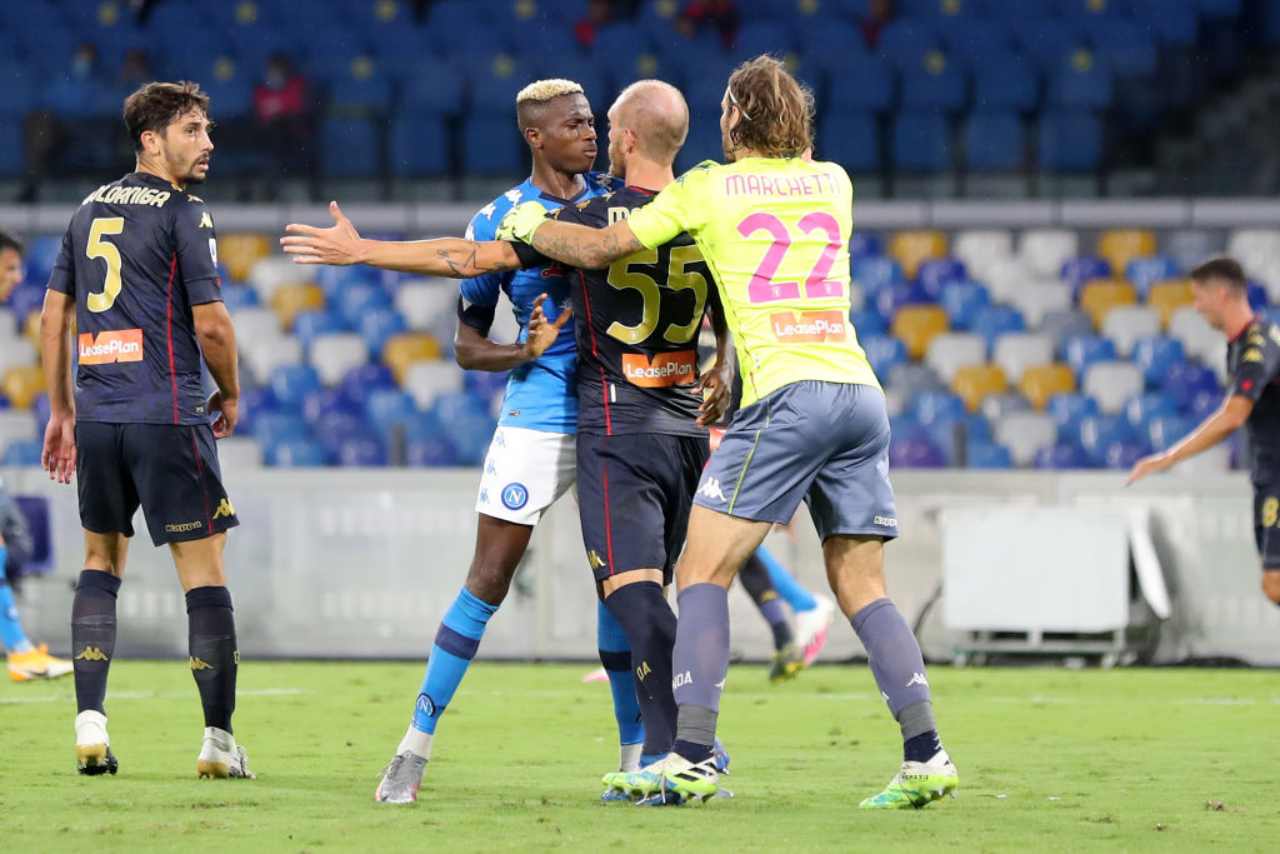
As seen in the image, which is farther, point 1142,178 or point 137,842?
point 1142,178

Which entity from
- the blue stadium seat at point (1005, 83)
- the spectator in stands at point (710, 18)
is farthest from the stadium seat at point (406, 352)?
the blue stadium seat at point (1005, 83)

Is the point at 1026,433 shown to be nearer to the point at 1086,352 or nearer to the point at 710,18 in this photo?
the point at 1086,352

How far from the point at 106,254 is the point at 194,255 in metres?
0.29

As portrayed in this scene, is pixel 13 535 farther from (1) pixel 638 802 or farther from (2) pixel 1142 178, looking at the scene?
(2) pixel 1142 178

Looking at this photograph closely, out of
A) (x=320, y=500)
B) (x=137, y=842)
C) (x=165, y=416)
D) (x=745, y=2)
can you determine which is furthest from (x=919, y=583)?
(x=745, y=2)

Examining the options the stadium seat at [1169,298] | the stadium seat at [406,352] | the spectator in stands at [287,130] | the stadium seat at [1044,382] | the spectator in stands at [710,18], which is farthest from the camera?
the spectator in stands at [710,18]

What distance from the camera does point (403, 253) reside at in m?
5.81

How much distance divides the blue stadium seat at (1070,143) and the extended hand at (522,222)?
42.1ft

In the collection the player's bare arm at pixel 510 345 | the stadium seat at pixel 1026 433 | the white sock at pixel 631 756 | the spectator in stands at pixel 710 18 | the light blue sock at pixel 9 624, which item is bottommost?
the light blue sock at pixel 9 624

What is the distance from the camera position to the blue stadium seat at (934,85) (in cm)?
1859

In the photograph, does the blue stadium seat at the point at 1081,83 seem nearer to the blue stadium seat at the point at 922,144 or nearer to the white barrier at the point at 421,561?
the blue stadium seat at the point at 922,144

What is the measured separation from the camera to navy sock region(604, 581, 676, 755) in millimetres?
5836

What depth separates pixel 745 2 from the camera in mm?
20281

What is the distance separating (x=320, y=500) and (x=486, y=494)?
271 inches
